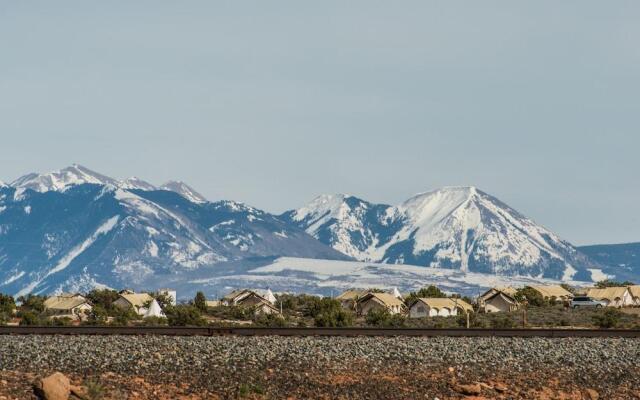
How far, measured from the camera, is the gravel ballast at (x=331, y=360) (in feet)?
114

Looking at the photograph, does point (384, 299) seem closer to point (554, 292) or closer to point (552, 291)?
point (554, 292)

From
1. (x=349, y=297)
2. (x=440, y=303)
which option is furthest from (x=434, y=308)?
(x=349, y=297)

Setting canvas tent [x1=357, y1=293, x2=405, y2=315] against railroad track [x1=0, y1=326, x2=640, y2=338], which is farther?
canvas tent [x1=357, y1=293, x2=405, y2=315]

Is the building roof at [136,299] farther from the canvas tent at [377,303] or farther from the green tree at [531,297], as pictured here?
Answer: the green tree at [531,297]

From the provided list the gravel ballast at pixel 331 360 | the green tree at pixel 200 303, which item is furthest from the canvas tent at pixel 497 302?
the gravel ballast at pixel 331 360

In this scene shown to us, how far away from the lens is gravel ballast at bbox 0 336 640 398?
34.8 metres

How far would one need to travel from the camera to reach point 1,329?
49969 mm

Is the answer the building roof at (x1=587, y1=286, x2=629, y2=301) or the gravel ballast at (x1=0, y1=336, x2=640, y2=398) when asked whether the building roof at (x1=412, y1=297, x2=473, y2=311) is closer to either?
the building roof at (x1=587, y1=286, x2=629, y2=301)


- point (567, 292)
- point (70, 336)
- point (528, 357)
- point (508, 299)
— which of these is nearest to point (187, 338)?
point (70, 336)

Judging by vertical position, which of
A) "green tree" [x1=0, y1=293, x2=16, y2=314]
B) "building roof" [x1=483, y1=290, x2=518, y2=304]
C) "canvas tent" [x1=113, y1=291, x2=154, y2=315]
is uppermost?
"building roof" [x1=483, y1=290, x2=518, y2=304]

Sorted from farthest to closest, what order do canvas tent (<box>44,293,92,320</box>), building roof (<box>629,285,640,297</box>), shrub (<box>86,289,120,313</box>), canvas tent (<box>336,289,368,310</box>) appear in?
canvas tent (<box>336,289,368,310</box>)
building roof (<box>629,285,640,297</box>)
shrub (<box>86,289,120,313</box>)
canvas tent (<box>44,293,92,320</box>)

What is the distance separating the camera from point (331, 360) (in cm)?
3819

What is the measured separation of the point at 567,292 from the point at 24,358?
134 m

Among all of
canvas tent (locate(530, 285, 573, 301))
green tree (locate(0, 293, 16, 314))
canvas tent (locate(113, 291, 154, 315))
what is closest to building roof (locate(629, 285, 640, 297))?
canvas tent (locate(530, 285, 573, 301))
